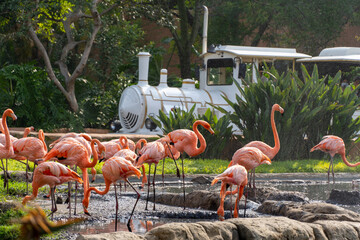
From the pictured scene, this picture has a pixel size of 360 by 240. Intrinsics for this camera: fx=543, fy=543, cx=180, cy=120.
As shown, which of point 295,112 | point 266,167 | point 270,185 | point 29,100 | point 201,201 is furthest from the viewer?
point 29,100

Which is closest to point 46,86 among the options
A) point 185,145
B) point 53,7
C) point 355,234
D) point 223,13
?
point 53,7

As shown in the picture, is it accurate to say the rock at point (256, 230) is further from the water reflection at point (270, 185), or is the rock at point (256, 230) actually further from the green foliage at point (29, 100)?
the green foliage at point (29, 100)

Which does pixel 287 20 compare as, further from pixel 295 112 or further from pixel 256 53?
pixel 295 112

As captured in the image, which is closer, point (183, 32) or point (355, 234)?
point (355, 234)

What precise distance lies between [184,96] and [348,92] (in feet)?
14.8

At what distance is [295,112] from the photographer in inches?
509

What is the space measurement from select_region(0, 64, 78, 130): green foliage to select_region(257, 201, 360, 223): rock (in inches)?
485

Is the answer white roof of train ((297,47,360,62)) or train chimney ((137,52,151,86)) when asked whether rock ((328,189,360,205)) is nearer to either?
train chimney ((137,52,151,86))

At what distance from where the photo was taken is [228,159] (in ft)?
43.6

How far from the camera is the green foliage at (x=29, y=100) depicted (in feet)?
58.1

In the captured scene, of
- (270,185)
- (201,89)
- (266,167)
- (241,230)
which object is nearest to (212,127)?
(266,167)

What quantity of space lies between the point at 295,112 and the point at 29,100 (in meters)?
9.24

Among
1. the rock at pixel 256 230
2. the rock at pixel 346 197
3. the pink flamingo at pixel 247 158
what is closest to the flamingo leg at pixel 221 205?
the pink flamingo at pixel 247 158

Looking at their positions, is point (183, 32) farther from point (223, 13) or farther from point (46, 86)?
point (46, 86)
